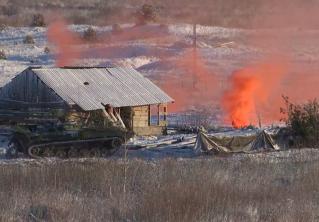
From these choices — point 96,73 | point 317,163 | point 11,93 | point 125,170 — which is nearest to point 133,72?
point 96,73

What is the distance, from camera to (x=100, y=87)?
31.8m

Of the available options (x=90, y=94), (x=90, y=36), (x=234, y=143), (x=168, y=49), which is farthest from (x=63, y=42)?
(x=234, y=143)

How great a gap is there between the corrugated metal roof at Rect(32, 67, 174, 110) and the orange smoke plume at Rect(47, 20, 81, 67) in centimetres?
1434

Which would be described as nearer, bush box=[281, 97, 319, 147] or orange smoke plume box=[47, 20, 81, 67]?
bush box=[281, 97, 319, 147]

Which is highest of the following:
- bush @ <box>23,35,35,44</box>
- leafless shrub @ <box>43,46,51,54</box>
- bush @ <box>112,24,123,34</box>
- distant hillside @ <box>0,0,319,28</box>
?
distant hillside @ <box>0,0,319,28</box>

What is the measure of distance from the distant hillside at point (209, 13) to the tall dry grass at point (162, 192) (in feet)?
106

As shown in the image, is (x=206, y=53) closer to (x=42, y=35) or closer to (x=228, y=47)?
(x=228, y=47)

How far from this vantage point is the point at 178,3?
66188mm

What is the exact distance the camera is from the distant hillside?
5766cm

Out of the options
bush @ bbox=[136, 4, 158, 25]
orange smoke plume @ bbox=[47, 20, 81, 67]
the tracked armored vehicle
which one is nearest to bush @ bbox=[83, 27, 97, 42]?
orange smoke plume @ bbox=[47, 20, 81, 67]

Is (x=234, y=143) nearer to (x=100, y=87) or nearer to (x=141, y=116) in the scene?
(x=100, y=87)

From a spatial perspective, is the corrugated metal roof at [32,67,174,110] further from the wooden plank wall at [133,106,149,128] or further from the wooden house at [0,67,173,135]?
the wooden plank wall at [133,106,149,128]

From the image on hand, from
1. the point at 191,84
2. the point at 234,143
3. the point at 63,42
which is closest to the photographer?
the point at 234,143

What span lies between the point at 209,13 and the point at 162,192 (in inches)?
1882
